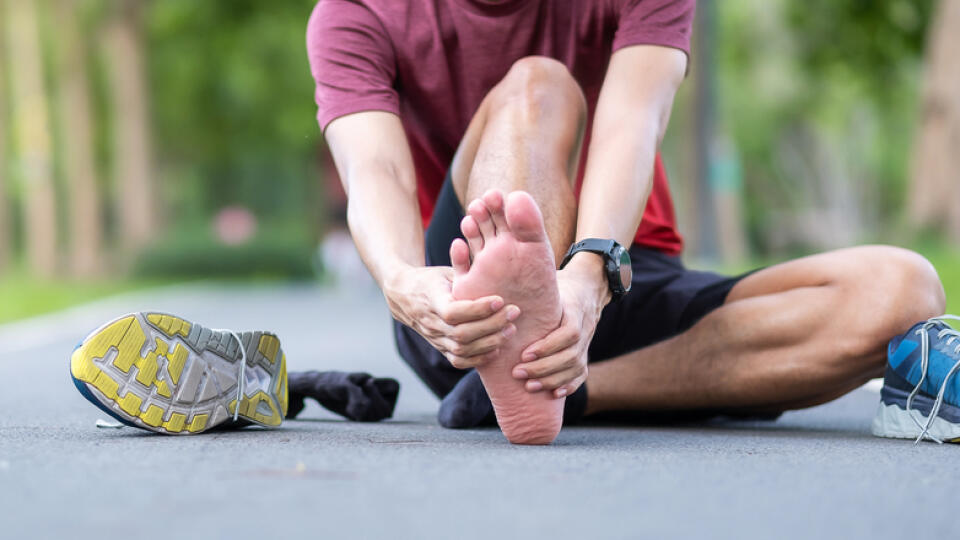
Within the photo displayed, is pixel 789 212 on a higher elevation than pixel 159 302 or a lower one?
lower

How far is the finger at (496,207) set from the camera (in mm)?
2240

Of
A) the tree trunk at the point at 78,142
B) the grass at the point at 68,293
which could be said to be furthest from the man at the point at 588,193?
the tree trunk at the point at 78,142

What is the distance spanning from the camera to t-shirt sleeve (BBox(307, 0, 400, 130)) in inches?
123

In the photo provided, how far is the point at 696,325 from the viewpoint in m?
3.22

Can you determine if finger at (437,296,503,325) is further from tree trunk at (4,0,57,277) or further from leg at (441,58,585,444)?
tree trunk at (4,0,57,277)

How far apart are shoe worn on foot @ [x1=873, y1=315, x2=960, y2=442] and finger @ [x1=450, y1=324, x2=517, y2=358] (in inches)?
40.5

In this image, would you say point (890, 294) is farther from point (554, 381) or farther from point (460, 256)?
point (460, 256)

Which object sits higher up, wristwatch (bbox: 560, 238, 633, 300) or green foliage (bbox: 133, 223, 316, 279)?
wristwatch (bbox: 560, 238, 633, 300)

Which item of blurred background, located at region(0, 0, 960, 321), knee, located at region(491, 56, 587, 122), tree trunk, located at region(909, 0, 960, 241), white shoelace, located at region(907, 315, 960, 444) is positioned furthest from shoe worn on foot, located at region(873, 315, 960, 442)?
tree trunk, located at region(909, 0, 960, 241)

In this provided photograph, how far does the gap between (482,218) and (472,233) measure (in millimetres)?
35

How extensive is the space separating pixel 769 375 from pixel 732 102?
2754cm

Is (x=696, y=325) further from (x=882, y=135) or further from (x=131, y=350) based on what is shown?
(x=882, y=135)

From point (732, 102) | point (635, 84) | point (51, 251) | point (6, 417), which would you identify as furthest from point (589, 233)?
point (732, 102)

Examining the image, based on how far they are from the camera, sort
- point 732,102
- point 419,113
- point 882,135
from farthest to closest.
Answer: point 882,135
point 732,102
point 419,113
